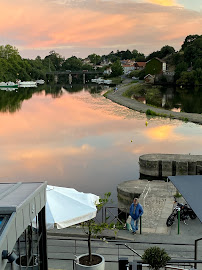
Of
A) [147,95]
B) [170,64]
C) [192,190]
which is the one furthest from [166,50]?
[192,190]

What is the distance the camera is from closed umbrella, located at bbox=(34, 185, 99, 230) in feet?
43.1

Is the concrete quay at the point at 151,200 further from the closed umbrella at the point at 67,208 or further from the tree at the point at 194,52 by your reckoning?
the tree at the point at 194,52

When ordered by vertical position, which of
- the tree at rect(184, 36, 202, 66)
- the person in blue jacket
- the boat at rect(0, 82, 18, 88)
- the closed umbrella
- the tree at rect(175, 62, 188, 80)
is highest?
the tree at rect(184, 36, 202, 66)

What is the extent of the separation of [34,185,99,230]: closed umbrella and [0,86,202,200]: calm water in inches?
414

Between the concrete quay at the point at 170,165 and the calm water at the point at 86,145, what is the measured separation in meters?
1.46

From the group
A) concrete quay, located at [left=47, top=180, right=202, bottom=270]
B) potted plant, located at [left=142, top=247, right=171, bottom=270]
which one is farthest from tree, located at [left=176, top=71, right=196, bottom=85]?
potted plant, located at [left=142, top=247, right=171, bottom=270]

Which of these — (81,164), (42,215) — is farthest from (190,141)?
(42,215)

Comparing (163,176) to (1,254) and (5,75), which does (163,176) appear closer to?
(1,254)

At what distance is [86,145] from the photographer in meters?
40.2

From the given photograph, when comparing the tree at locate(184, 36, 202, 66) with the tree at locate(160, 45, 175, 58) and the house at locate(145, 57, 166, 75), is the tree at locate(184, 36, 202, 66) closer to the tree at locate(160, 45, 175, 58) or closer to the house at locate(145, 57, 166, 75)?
the house at locate(145, 57, 166, 75)

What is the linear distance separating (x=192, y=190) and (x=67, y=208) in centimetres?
447

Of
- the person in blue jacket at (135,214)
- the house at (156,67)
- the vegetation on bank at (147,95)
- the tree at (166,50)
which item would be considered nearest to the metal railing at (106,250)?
the person in blue jacket at (135,214)

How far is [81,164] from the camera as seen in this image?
32.3 metres

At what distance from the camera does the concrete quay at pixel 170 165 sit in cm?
2680
